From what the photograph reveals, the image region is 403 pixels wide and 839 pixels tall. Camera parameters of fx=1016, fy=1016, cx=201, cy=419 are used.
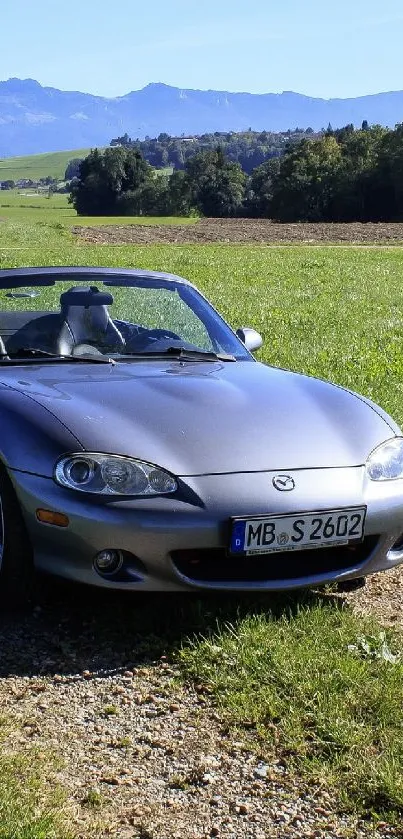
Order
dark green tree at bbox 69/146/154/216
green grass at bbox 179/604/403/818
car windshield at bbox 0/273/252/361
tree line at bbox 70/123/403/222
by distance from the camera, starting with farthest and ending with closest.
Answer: dark green tree at bbox 69/146/154/216
tree line at bbox 70/123/403/222
car windshield at bbox 0/273/252/361
green grass at bbox 179/604/403/818

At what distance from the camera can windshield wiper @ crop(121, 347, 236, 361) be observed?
5035 mm

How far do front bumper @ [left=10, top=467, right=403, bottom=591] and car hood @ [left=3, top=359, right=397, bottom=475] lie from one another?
118 mm

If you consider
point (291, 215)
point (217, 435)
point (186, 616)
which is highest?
point (217, 435)

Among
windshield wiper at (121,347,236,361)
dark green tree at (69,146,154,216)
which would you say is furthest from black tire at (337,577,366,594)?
dark green tree at (69,146,154,216)

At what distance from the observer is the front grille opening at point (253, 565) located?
147 inches

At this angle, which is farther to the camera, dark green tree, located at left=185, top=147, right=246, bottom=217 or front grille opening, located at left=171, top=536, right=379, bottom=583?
dark green tree, located at left=185, top=147, right=246, bottom=217

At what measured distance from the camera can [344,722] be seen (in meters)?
3.07

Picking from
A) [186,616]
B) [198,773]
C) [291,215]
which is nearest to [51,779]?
[198,773]

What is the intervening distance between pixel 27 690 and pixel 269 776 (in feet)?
3.19

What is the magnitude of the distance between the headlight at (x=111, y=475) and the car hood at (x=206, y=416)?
42 millimetres

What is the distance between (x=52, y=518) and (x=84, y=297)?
6.00ft

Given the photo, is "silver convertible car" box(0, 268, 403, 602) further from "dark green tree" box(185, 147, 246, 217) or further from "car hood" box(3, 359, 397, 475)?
"dark green tree" box(185, 147, 246, 217)

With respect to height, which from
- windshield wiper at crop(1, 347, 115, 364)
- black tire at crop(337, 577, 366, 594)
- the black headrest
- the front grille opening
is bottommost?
black tire at crop(337, 577, 366, 594)

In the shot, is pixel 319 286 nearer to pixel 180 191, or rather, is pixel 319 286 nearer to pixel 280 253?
pixel 280 253
